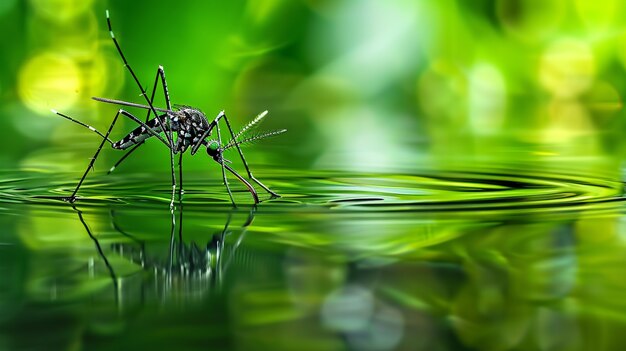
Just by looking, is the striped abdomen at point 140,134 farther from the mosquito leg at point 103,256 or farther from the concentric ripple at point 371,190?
the mosquito leg at point 103,256

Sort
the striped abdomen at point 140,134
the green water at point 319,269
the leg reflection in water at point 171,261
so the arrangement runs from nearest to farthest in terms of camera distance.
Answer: the green water at point 319,269 < the leg reflection in water at point 171,261 < the striped abdomen at point 140,134

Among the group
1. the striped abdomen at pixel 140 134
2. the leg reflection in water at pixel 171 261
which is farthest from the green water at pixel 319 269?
the striped abdomen at pixel 140 134

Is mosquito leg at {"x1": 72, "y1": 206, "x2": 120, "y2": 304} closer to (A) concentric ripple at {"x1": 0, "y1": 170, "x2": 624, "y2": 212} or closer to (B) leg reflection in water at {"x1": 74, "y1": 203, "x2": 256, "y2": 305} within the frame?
(B) leg reflection in water at {"x1": 74, "y1": 203, "x2": 256, "y2": 305}

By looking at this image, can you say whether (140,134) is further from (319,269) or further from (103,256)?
(319,269)

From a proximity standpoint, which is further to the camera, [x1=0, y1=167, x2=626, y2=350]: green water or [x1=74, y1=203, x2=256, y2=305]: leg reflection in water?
[x1=74, y1=203, x2=256, y2=305]: leg reflection in water

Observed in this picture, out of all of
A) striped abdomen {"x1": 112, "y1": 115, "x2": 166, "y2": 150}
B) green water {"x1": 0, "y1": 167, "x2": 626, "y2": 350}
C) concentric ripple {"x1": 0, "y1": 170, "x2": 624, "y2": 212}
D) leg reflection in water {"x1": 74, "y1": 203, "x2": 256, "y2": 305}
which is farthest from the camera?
striped abdomen {"x1": 112, "y1": 115, "x2": 166, "y2": 150}

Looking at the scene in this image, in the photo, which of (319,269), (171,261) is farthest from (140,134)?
(319,269)

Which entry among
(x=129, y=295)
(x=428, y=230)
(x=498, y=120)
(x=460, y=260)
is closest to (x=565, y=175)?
(x=428, y=230)

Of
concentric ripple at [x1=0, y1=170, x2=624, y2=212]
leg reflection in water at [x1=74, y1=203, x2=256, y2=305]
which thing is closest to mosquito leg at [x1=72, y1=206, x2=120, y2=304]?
leg reflection in water at [x1=74, y1=203, x2=256, y2=305]
